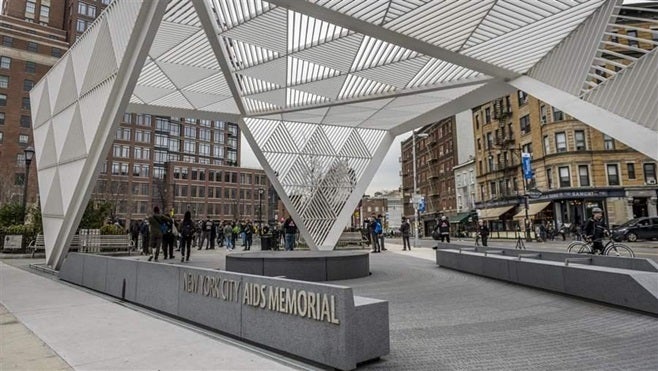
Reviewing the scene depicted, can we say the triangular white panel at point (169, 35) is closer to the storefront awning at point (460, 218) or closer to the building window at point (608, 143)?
the building window at point (608, 143)

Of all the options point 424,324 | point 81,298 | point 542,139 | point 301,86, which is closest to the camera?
point 424,324

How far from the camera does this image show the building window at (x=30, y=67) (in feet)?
215

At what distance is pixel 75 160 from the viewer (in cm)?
1339

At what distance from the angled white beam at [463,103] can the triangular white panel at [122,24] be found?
40.8 feet

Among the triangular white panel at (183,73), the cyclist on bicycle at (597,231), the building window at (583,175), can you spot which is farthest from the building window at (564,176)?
the triangular white panel at (183,73)

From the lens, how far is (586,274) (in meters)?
7.73

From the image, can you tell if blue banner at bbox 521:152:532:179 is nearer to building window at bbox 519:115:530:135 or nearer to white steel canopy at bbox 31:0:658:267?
building window at bbox 519:115:530:135

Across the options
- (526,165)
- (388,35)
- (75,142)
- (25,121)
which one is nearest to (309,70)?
(388,35)

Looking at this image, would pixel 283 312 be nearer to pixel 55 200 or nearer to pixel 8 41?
pixel 55 200

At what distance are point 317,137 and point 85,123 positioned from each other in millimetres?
14643

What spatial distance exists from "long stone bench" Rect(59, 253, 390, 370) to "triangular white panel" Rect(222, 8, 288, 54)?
894 cm

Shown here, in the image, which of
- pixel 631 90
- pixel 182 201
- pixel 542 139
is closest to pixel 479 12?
pixel 631 90

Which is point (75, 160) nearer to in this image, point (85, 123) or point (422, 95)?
point (85, 123)

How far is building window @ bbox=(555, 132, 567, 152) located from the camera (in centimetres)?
3931
